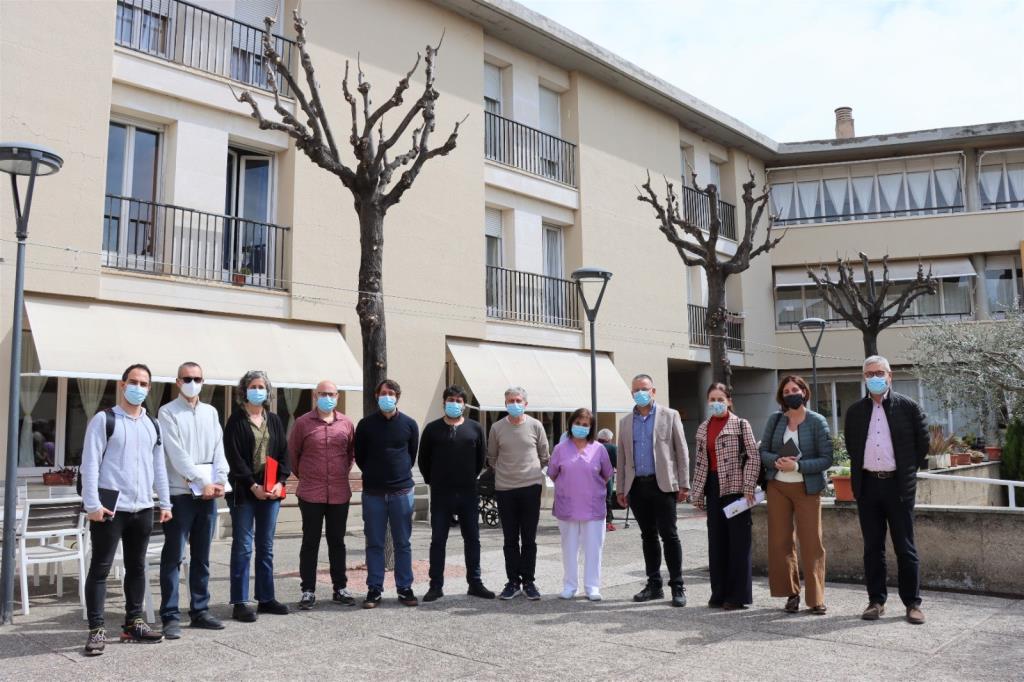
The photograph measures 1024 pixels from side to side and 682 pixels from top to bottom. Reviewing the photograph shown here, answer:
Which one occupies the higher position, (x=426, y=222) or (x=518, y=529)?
(x=426, y=222)

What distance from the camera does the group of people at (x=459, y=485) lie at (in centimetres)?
606

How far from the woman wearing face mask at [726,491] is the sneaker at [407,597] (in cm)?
248

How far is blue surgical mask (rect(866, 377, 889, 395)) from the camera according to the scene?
6766mm

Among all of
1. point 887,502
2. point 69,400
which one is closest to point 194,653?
point 887,502

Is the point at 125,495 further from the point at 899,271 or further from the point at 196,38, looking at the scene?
the point at 899,271

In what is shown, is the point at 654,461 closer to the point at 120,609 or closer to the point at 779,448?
the point at 779,448

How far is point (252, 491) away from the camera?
6734 millimetres

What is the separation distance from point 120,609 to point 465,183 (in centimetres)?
1117

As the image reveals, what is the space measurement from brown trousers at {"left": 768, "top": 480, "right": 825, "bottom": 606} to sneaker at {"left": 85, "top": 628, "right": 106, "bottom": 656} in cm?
499

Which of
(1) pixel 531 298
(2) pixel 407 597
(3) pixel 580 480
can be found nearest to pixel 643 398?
(3) pixel 580 480

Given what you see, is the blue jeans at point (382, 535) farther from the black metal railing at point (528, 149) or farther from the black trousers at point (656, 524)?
the black metal railing at point (528, 149)

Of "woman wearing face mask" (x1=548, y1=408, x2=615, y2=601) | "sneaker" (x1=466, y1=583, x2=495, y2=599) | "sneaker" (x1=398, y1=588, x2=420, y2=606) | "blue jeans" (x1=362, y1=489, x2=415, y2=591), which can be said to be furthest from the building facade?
"woman wearing face mask" (x1=548, y1=408, x2=615, y2=601)

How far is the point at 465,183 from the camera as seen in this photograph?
1680 centimetres

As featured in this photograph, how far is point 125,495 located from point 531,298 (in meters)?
13.0
